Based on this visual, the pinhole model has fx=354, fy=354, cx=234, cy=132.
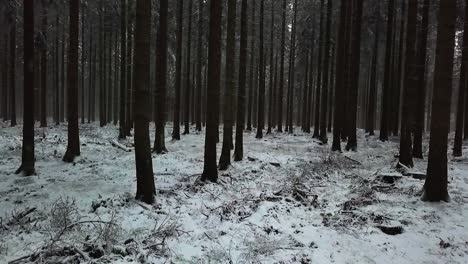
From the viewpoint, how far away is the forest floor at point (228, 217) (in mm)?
6047

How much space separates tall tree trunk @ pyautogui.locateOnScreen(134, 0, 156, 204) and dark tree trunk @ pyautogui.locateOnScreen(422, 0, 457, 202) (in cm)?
685

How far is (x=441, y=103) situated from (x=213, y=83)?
599cm

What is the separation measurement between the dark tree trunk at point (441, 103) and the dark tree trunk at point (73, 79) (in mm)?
11197

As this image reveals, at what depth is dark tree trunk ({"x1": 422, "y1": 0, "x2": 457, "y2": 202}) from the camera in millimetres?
8453

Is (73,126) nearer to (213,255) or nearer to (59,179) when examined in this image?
(59,179)

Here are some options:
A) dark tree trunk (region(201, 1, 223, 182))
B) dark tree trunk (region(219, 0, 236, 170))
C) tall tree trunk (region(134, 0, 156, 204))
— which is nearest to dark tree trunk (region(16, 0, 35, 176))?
tall tree trunk (region(134, 0, 156, 204))

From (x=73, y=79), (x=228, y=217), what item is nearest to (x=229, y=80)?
(x=73, y=79)

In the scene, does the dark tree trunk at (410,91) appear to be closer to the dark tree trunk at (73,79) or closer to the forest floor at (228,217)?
the forest floor at (228,217)

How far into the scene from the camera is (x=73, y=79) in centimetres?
1250

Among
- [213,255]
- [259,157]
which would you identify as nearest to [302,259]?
[213,255]

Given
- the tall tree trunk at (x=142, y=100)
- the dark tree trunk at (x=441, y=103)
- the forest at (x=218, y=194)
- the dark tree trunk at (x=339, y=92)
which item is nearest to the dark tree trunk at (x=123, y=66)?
the forest at (x=218, y=194)

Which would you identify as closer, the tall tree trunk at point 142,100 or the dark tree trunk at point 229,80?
the tall tree trunk at point 142,100

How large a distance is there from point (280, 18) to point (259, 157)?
19.9 metres

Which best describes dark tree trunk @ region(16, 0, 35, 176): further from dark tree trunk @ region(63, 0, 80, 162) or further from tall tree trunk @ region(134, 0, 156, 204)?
tall tree trunk @ region(134, 0, 156, 204)
